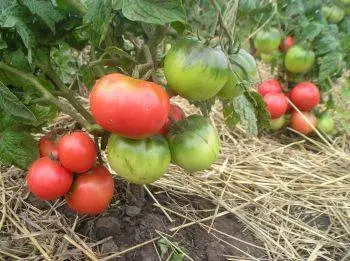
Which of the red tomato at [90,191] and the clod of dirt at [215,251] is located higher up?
the red tomato at [90,191]

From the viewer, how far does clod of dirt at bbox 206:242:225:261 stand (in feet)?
4.31

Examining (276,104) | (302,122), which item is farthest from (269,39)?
(302,122)

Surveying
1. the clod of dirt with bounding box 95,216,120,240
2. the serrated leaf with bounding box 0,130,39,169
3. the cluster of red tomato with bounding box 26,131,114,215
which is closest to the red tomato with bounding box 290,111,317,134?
the clod of dirt with bounding box 95,216,120,240

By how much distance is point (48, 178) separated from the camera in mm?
1037

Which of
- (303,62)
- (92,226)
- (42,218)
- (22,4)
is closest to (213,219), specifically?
(92,226)

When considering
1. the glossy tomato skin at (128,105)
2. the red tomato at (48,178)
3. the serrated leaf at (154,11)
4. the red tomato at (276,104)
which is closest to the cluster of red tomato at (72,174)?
the red tomato at (48,178)

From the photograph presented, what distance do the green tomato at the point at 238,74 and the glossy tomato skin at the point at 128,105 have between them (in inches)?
6.7

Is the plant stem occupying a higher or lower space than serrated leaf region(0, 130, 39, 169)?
higher

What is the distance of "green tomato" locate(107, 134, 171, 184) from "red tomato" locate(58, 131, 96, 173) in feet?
0.16

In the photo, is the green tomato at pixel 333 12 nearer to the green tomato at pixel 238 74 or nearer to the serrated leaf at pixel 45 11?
the green tomato at pixel 238 74

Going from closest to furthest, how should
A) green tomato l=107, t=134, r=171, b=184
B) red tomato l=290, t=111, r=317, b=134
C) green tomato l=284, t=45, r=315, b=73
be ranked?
green tomato l=107, t=134, r=171, b=184
green tomato l=284, t=45, r=315, b=73
red tomato l=290, t=111, r=317, b=134

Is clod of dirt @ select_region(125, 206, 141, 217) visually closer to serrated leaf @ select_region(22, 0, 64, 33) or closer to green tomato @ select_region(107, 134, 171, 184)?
green tomato @ select_region(107, 134, 171, 184)

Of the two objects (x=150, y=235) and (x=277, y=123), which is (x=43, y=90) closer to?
(x=150, y=235)

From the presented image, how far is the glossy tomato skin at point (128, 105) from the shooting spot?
877 millimetres
